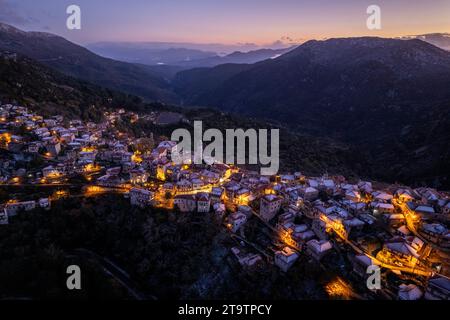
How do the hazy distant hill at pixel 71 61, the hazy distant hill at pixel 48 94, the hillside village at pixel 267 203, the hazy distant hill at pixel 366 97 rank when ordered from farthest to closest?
the hazy distant hill at pixel 71 61 < the hazy distant hill at pixel 366 97 < the hazy distant hill at pixel 48 94 < the hillside village at pixel 267 203

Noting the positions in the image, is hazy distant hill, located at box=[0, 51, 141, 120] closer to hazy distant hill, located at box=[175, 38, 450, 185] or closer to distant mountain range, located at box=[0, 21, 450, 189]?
distant mountain range, located at box=[0, 21, 450, 189]

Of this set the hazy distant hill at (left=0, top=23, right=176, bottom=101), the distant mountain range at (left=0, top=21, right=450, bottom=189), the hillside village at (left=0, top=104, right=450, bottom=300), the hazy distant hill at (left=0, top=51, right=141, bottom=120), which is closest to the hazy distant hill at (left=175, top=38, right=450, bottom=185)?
the distant mountain range at (left=0, top=21, right=450, bottom=189)

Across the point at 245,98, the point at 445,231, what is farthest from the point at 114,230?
the point at 245,98

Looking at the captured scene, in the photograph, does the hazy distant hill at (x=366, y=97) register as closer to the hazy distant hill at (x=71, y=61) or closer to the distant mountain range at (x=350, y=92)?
the distant mountain range at (x=350, y=92)

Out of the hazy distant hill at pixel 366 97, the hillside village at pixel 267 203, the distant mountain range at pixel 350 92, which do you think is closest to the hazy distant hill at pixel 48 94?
the distant mountain range at pixel 350 92

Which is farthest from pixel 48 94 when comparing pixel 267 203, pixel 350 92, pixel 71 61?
pixel 350 92

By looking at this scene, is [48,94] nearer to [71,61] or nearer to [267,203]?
[267,203]
